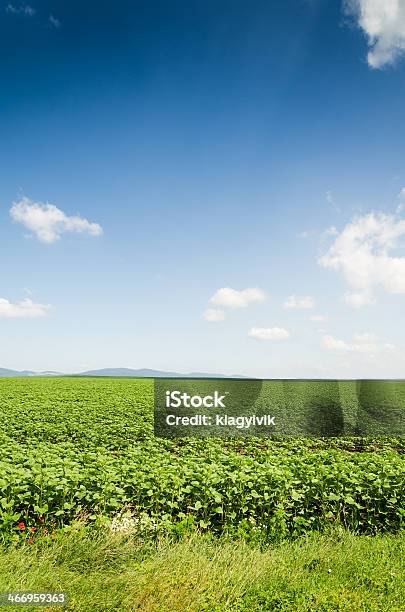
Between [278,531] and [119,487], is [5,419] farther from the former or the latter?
[278,531]

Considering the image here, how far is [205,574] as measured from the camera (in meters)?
4.29

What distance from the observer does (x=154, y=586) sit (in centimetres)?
405

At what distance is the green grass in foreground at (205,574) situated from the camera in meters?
3.89

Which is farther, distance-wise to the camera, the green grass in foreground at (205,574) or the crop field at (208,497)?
the crop field at (208,497)
